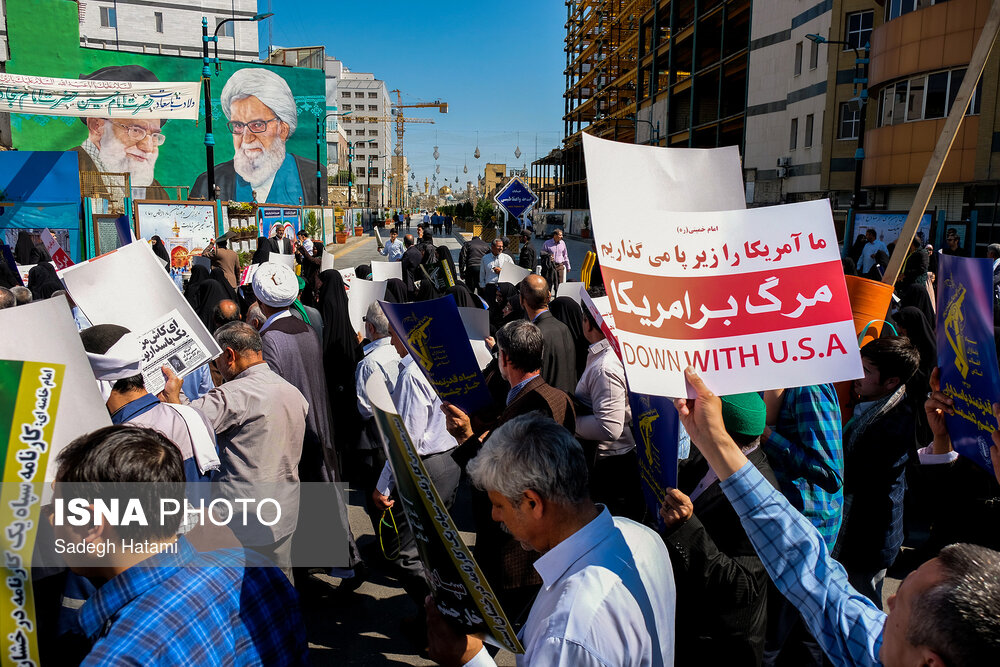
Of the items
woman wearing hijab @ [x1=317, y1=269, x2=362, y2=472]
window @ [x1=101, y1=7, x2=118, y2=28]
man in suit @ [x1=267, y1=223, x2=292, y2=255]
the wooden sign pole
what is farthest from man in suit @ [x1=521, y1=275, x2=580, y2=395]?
window @ [x1=101, y1=7, x2=118, y2=28]

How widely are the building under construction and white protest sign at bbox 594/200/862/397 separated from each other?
39653 mm

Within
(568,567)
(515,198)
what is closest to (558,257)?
(515,198)

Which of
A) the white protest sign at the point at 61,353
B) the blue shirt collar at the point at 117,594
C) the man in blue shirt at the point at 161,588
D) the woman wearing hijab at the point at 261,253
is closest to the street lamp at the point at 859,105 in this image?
the woman wearing hijab at the point at 261,253

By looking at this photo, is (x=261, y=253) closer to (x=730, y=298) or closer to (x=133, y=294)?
(x=133, y=294)

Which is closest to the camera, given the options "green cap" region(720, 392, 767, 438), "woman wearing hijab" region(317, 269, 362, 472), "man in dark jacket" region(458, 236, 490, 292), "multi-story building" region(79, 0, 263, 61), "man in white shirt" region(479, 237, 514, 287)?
"green cap" region(720, 392, 767, 438)

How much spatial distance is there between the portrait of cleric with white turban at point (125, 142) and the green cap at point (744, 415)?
5001 centimetres

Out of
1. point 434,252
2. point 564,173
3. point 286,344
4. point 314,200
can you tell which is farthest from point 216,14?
point 286,344

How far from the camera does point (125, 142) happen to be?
156 ft

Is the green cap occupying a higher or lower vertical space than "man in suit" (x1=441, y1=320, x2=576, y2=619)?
higher

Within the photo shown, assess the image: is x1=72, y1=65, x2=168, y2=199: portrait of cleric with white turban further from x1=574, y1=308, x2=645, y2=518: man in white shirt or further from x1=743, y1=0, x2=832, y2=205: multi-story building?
x1=574, y1=308, x2=645, y2=518: man in white shirt

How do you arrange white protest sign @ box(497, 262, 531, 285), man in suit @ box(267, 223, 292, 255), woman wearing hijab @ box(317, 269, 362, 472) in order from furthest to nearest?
man in suit @ box(267, 223, 292, 255) < white protest sign @ box(497, 262, 531, 285) < woman wearing hijab @ box(317, 269, 362, 472)

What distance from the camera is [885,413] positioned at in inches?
133

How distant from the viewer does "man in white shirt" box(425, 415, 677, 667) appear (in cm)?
164

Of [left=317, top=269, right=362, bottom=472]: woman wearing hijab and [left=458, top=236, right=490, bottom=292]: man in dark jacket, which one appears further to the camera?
[left=458, top=236, right=490, bottom=292]: man in dark jacket
